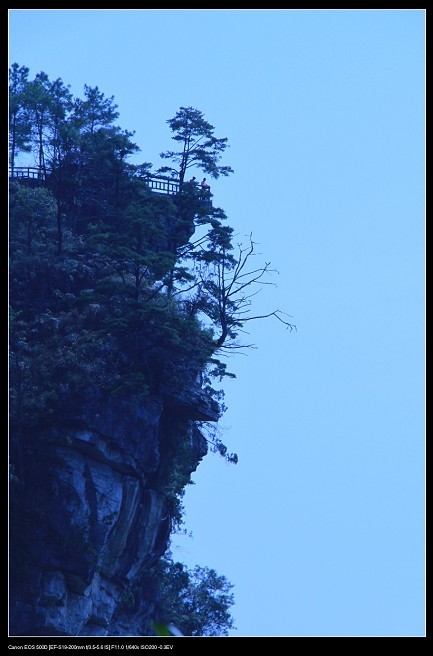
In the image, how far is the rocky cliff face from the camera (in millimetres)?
36969

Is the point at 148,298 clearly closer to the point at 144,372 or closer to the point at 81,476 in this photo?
the point at 144,372

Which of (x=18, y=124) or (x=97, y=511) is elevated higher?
(x=18, y=124)

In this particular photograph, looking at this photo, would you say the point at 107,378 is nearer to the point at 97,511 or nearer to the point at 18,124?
the point at 97,511

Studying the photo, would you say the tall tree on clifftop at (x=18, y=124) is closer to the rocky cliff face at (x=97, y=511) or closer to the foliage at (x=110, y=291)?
the foliage at (x=110, y=291)

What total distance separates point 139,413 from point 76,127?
12816mm

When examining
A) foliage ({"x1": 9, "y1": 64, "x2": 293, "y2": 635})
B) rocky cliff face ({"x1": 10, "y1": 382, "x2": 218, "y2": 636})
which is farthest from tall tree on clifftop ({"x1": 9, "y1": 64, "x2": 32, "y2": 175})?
rocky cliff face ({"x1": 10, "y1": 382, "x2": 218, "y2": 636})

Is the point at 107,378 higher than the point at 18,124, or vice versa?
the point at 18,124

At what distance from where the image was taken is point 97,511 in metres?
38.2

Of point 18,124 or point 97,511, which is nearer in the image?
point 97,511

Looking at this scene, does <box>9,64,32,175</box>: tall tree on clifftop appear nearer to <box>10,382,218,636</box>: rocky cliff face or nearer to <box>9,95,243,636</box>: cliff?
<box>9,95,243,636</box>: cliff

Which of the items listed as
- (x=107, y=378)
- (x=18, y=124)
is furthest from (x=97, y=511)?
(x=18, y=124)

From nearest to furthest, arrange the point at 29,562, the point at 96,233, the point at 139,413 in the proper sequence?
the point at 29,562, the point at 139,413, the point at 96,233
